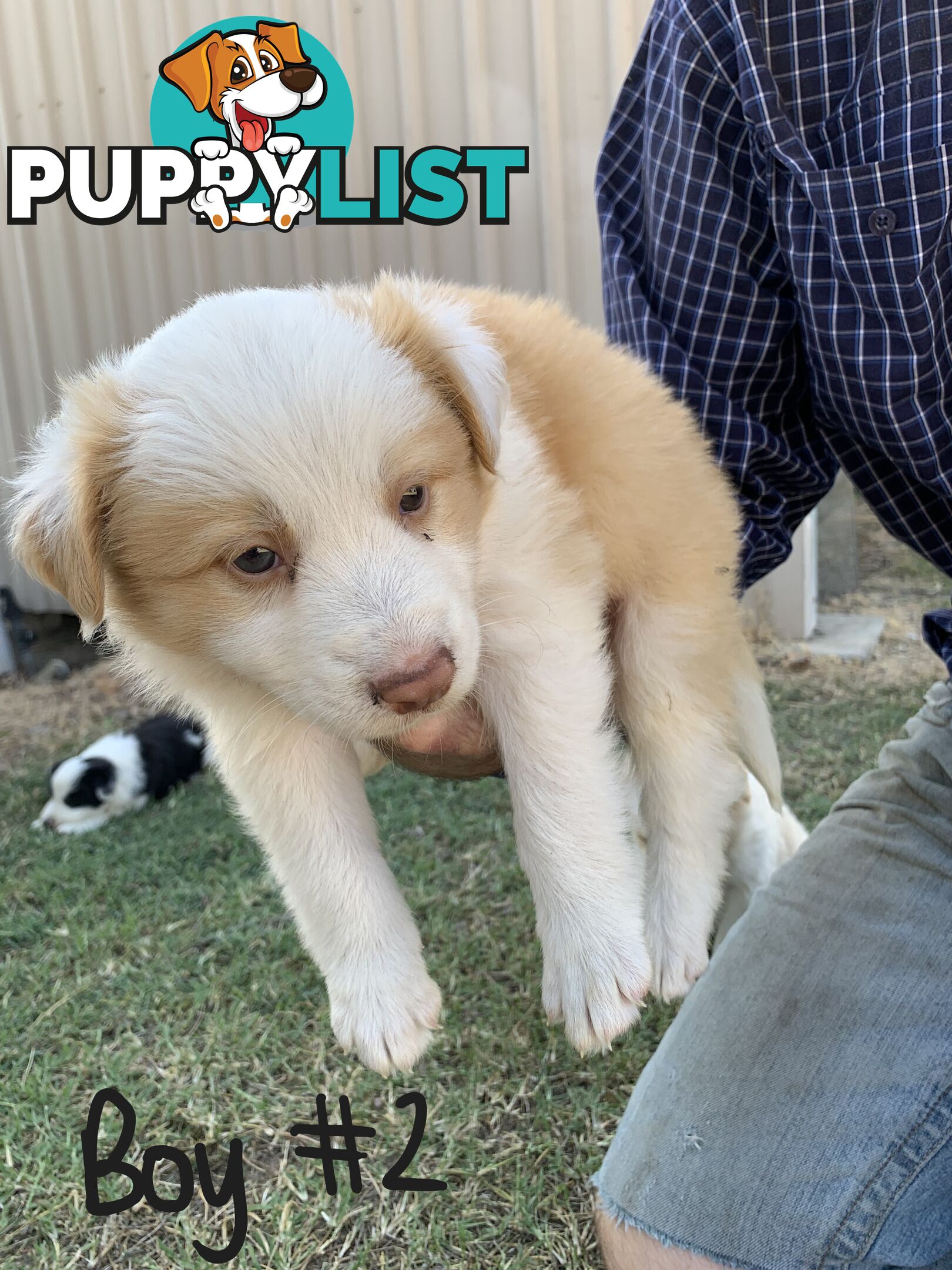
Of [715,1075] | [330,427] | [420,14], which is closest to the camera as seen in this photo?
[330,427]

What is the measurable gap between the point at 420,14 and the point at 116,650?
10.5ft

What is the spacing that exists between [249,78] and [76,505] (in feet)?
5.73

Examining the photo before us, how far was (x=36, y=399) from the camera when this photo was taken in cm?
374

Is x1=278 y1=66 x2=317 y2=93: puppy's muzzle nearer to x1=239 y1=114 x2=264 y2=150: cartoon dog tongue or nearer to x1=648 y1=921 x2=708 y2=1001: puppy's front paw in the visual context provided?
x1=239 y1=114 x2=264 y2=150: cartoon dog tongue

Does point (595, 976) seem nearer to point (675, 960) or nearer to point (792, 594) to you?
point (675, 960)

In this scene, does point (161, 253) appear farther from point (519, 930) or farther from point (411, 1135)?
point (411, 1135)

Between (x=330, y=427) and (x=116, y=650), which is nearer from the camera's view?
(x=330, y=427)

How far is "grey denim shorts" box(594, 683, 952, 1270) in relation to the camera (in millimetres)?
1553

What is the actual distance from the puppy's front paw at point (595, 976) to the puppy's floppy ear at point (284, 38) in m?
2.71

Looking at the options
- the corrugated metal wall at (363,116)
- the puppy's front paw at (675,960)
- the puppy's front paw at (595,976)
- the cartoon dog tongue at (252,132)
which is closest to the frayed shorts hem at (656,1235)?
the puppy's front paw at (675,960)

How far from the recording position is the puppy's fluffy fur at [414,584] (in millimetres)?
1009

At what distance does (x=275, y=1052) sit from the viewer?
102 inches

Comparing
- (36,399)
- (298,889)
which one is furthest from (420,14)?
(298,889)

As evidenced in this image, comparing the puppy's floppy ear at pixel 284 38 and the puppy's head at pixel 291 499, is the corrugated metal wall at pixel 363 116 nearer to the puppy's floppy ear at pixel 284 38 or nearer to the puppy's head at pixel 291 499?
the puppy's floppy ear at pixel 284 38
